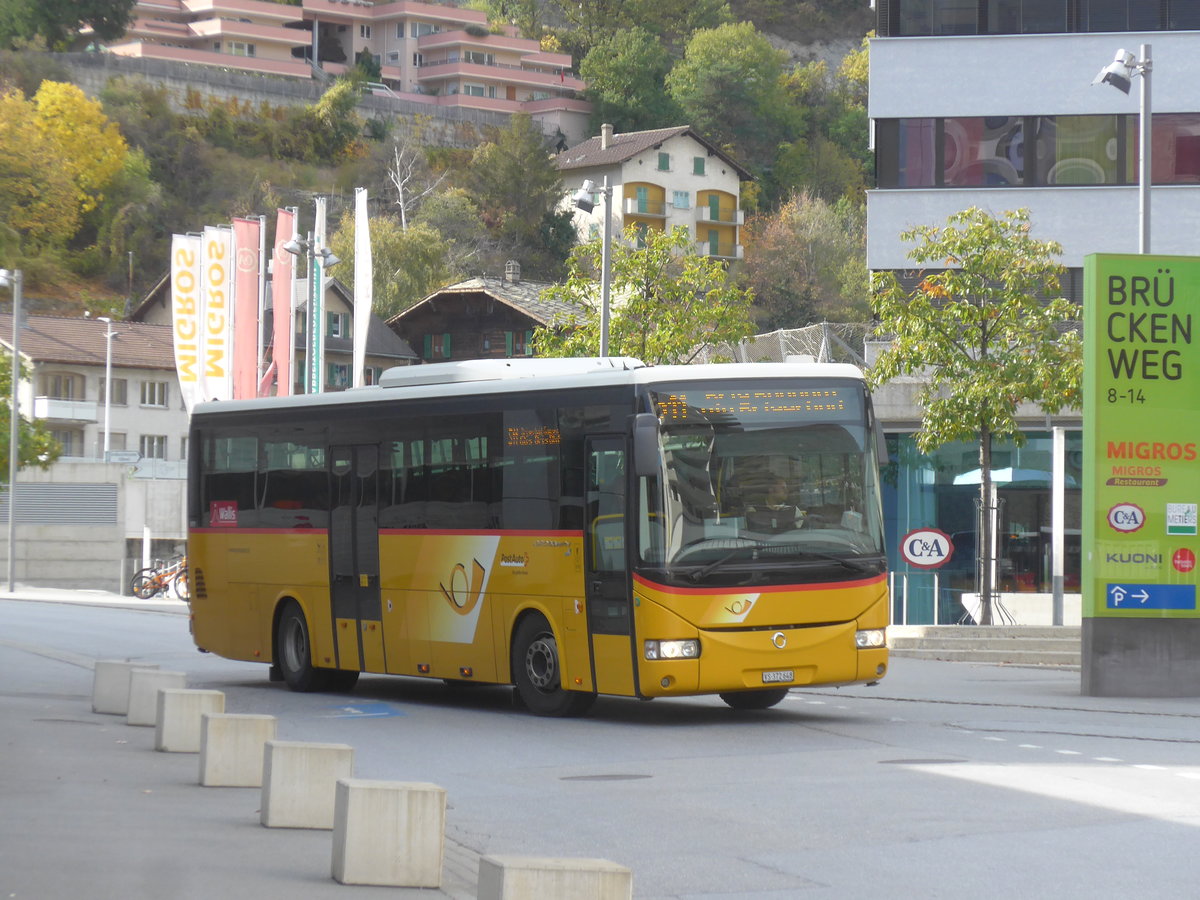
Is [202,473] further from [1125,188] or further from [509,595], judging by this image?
[1125,188]

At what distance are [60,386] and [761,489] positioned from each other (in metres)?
78.8

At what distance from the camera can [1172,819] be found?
1075cm

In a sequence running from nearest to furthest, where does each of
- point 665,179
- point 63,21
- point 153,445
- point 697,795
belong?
point 697,795
point 153,445
point 63,21
point 665,179

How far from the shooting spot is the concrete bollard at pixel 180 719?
47.4ft

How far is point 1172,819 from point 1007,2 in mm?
30681

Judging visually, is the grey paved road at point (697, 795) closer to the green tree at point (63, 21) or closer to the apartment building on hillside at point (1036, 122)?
the apartment building on hillside at point (1036, 122)

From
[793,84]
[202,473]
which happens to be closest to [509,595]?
[202,473]

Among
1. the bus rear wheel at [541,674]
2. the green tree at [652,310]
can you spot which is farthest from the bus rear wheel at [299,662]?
the green tree at [652,310]

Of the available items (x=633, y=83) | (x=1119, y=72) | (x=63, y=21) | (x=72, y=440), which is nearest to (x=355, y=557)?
(x=1119, y=72)

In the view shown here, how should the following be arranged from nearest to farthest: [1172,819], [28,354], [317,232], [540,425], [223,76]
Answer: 1. [1172,819]
2. [540,425]
3. [317,232]
4. [28,354]
5. [223,76]

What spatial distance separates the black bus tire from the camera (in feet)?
67.9

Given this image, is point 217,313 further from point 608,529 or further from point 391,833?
point 391,833

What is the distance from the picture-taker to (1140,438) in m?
19.2

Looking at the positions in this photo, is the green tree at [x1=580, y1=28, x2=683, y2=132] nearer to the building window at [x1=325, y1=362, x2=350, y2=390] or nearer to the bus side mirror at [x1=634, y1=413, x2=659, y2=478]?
the building window at [x1=325, y1=362, x2=350, y2=390]
